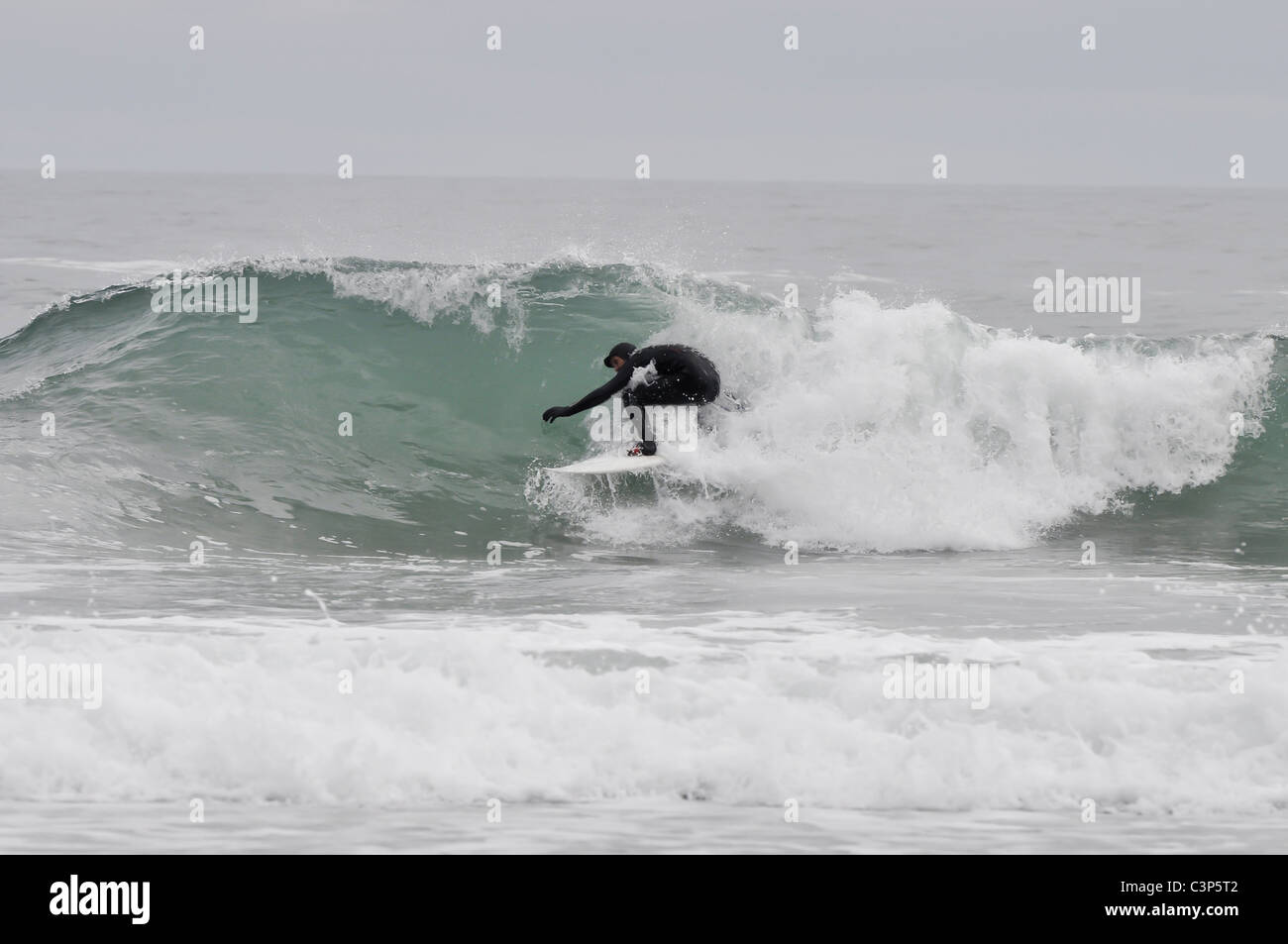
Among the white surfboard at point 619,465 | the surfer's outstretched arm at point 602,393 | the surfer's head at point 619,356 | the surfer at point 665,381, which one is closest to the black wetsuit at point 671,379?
the surfer at point 665,381

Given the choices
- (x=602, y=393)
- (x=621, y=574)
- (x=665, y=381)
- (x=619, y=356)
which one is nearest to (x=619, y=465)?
(x=602, y=393)

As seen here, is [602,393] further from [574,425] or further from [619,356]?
[574,425]

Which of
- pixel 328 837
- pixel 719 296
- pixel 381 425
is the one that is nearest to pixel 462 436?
pixel 381 425

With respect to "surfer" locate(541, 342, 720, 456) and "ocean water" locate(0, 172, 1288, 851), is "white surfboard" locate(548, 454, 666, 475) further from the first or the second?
"ocean water" locate(0, 172, 1288, 851)

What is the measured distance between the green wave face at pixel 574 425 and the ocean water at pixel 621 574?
47mm

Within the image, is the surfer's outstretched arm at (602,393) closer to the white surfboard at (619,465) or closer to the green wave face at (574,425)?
the white surfboard at (619,465)

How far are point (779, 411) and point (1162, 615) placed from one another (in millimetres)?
4687

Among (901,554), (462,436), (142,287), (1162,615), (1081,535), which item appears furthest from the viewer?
(142,287)

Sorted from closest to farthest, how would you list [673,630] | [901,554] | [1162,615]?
[673,630] → [1162,615] → [901,554]

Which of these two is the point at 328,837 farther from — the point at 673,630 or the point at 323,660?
the point at 673,630

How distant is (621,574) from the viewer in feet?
32.2
